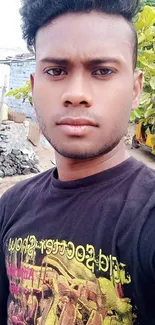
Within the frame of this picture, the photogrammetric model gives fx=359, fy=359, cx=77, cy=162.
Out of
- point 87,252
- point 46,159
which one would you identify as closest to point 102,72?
point 87,252

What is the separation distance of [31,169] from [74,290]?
1011 cm

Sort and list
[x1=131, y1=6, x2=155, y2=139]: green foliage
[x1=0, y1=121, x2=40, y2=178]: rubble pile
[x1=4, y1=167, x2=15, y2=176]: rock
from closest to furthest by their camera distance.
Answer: [x1=131, y1=6, x2=155, y2=139]: green foliage
[x1=4, y1=167, x2=15, y2=176]: rock
[x1=0, y1=121, x2=40, y2=178]: rubble pile

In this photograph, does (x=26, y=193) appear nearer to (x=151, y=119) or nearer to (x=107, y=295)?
(x=107, y=295)

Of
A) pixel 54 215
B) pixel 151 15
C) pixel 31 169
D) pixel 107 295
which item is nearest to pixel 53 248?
pixel 54 215

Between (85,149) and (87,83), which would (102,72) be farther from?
(85,149)

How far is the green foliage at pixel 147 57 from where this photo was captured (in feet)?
4.91

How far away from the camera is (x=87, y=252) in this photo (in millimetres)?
1032

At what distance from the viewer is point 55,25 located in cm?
113

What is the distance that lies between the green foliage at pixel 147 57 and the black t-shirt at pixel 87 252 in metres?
0.58

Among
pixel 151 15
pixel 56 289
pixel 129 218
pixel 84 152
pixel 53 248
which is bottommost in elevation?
pixel 56 289

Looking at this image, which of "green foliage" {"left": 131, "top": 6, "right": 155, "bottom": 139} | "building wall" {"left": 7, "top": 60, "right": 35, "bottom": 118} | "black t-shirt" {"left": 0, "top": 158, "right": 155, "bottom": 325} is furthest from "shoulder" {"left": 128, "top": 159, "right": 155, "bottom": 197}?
"building wall" {"left": 7, "top": 60, "right": 35, "bottom": 118}

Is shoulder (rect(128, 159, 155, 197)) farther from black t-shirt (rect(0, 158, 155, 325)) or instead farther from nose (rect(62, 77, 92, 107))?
nose (rect(62, 77, 92, 107))

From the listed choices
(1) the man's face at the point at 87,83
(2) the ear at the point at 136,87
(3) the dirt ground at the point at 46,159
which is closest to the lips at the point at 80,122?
(1) the man's face at the point at 87,83

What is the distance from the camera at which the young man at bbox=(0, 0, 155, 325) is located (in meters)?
0.97
